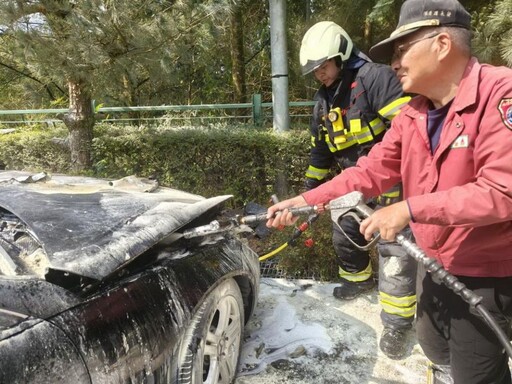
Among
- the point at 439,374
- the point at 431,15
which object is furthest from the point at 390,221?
the point at 439,374

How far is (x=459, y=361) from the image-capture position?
1.70 meters

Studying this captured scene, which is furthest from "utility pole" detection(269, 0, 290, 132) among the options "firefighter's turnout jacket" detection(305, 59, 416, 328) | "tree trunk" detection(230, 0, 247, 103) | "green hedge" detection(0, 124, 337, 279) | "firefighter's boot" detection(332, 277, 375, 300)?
"tree trunk" detection(230, 0, 247, 103)

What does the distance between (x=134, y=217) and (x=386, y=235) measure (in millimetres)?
1141

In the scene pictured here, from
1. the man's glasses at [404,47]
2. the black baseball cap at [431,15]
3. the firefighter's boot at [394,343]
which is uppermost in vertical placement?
the black baseball cap at [431,15]

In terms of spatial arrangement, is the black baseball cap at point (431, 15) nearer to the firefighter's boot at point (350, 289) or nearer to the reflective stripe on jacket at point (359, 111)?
the reflective stripe on jacket at point (359, 111)

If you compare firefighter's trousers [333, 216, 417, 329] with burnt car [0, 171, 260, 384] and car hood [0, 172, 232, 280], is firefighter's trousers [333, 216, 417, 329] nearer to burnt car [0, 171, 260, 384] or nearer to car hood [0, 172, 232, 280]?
burnt car [0, 171, 260, 384]

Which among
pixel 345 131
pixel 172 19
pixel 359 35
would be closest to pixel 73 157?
pixel 172 19

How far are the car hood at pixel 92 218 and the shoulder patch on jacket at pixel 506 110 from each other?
1.40m

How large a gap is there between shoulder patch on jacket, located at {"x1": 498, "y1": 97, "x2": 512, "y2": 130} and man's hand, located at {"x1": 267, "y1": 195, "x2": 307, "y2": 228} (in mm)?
974

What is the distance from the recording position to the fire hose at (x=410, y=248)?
4.31 ft

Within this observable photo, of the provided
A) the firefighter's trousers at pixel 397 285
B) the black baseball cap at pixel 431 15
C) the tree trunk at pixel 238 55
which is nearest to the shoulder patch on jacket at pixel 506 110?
the black baseball cap at pixel 431 15

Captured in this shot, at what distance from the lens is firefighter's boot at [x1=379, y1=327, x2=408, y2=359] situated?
2.60m

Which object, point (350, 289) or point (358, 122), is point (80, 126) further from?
point (350, 289)

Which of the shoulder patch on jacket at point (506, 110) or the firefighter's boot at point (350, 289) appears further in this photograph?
the firefighter's boot at point (350, 289)
